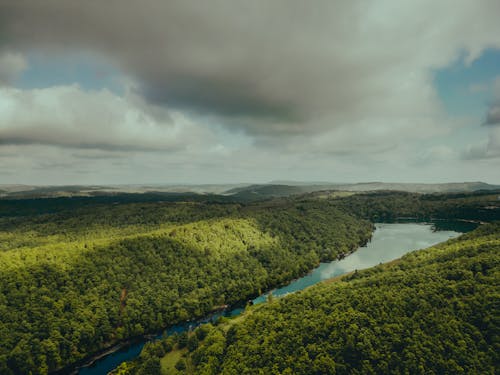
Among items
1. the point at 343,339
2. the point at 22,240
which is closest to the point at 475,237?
the point at 343,339

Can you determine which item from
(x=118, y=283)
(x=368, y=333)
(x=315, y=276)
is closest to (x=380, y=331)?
(x=368, y=333)

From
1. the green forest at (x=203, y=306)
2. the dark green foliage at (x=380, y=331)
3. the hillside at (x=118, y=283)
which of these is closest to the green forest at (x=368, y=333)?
the dark green foliage at (x=380, y=331)

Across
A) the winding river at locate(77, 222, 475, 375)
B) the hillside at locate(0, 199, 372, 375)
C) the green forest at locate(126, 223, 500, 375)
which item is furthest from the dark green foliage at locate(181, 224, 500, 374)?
the hillside at locate(0, 199, 372, 375)

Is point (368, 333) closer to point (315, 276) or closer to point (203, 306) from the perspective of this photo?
point (203, 306)

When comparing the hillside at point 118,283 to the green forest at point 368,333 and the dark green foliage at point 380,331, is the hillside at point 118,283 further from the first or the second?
the dark green foliage at point 380,331

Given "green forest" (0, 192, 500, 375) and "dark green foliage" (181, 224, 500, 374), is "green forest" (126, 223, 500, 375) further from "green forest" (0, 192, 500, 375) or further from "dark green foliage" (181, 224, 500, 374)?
"green forest" (0, 192, 500, 375)

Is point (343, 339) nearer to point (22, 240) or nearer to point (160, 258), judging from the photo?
point (160, 258)
